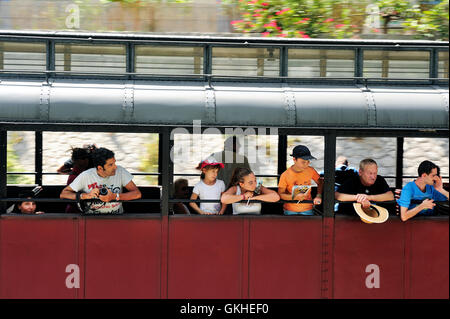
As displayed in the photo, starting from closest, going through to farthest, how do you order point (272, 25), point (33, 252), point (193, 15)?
point (33, 252) → point (272, 25) → point (193, 15)

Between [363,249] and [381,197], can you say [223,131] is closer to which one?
[381,197]

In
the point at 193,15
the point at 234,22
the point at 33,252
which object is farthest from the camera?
the point at 193,15

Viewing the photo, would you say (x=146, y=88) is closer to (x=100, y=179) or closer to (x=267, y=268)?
(x=100, y=179)

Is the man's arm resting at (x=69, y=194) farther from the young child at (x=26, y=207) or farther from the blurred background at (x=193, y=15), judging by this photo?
the blurred background at (x=193, y=15)

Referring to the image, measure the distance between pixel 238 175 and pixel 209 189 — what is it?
1.03ft

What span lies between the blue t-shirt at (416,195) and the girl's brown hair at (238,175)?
149 centimetres

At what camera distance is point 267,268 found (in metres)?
6.03

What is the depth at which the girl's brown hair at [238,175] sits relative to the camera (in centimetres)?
601

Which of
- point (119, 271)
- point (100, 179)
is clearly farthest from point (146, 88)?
point (119, 271)

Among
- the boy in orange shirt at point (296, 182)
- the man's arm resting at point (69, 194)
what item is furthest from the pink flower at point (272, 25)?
the man's arm resting at point (69, 194)

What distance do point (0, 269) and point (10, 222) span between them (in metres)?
0.45

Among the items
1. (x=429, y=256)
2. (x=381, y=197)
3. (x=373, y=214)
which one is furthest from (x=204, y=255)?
(x=429, y=256)

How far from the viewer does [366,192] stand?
6.20 meters

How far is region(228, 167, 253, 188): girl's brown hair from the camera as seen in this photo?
6012 millimetres
